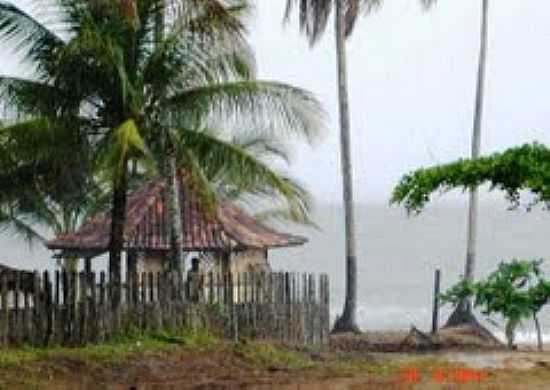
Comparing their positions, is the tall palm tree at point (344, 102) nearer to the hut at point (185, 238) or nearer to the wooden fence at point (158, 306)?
the hut at point (185, 238)

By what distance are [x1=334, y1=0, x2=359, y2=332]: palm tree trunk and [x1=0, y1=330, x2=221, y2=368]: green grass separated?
1112 cm

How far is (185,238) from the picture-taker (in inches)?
1013

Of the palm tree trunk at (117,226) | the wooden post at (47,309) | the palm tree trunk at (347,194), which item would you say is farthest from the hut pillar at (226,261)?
the wooden post at (47,309)

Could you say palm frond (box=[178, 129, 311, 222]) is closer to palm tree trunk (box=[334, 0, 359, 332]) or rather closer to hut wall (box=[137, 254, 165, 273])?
hut wall (box=[137, 254, 165, 273])

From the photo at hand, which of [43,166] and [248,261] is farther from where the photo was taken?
[248,261]

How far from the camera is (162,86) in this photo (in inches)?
839

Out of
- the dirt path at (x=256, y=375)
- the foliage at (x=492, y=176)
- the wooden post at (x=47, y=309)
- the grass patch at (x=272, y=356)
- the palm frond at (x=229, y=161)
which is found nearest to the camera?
the foliage at (x=492, y=176)

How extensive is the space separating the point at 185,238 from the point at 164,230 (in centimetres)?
70

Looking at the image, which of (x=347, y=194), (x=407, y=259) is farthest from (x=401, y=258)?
(x=347, y=194)

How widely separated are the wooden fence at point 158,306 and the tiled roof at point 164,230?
2.77m

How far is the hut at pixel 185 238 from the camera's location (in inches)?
1015

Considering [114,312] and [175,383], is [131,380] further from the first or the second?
[114,312]

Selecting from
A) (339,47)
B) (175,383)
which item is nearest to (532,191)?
(175,383)

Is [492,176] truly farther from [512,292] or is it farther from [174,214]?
[174,214]
